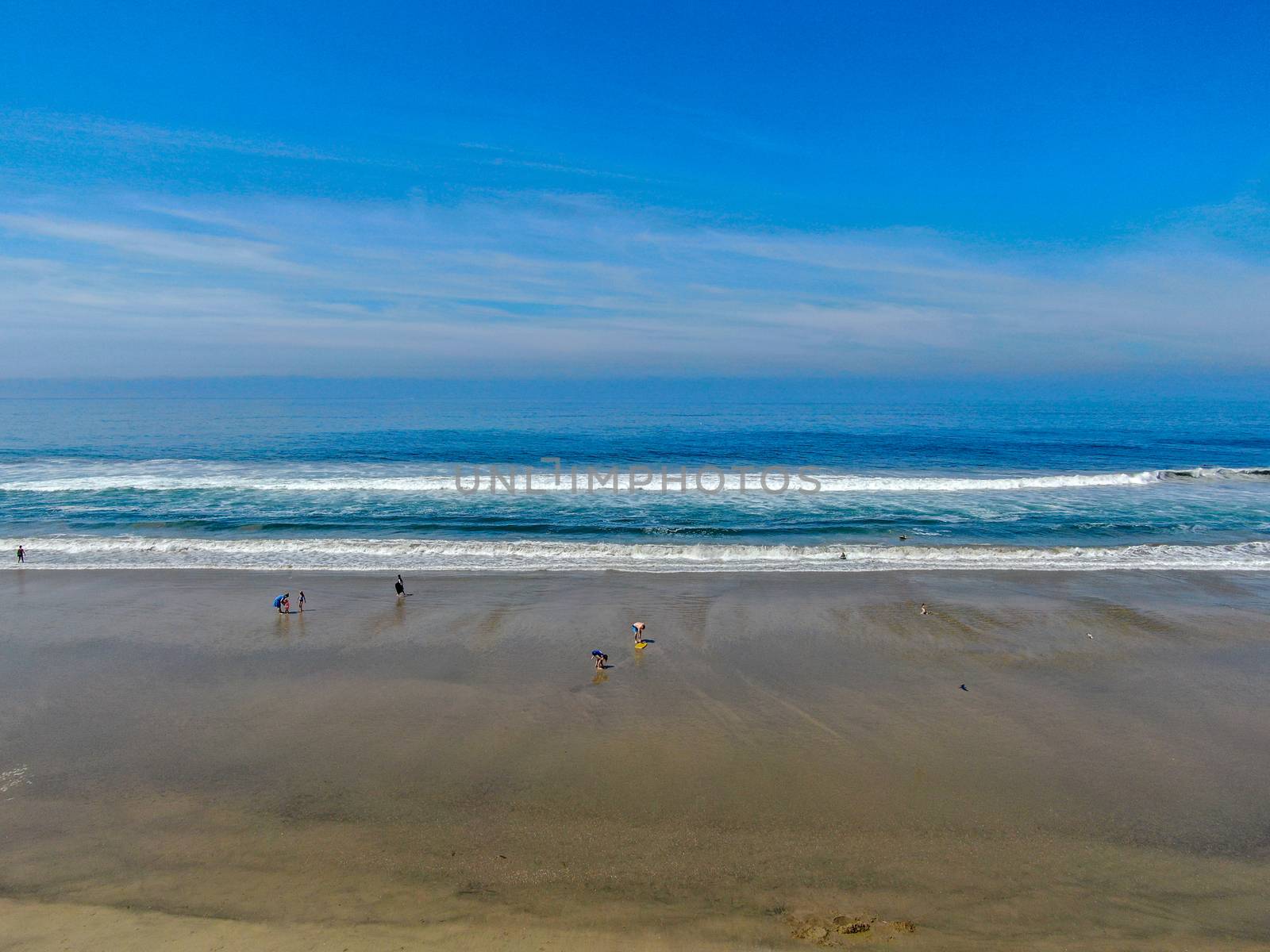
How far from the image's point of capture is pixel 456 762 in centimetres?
1080

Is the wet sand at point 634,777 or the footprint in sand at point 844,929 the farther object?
the wet sand at point 634,777

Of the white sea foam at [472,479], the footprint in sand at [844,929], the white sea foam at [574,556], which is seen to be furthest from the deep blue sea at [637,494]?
the footprint in sand at [844,929]

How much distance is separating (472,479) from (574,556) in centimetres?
1660

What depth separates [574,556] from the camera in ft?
76.9

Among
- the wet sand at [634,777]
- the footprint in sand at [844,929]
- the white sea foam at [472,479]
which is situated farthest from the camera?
the white sea foam at [472,479]

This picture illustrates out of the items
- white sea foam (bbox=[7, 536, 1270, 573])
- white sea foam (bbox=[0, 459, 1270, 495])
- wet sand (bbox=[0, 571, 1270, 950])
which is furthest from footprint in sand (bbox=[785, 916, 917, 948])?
white sea foam (bbox=[0, 459, 1270, 495])

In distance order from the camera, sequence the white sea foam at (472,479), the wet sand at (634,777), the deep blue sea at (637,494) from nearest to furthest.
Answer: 1. the wet sand at (634,777)
2. the deep blue sea at (637,494)
3. the white sea foam at (472,479)

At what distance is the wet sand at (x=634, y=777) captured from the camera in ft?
25.1

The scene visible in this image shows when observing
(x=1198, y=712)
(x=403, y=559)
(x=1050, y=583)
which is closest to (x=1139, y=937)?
(x=1198, y=712)

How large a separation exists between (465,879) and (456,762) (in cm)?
278

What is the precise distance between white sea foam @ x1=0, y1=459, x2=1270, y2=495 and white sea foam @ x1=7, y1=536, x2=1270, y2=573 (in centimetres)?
978

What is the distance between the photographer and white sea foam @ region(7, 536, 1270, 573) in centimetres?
2219

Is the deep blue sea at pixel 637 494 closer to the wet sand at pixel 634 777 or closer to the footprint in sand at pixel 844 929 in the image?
the wet sand at pixel 634 777

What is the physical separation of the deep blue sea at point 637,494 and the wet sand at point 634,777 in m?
5.98
